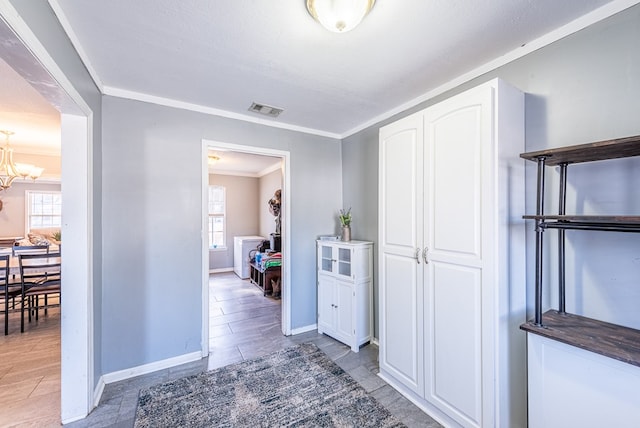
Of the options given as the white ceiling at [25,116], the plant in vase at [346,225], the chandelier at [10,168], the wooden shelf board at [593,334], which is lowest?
the wooden shelf board at [593,334]

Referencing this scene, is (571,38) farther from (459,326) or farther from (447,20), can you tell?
(459,326)

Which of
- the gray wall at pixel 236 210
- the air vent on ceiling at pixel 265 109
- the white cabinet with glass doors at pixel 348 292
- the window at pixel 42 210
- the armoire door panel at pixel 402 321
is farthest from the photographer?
the gray wall at pixel 236 210

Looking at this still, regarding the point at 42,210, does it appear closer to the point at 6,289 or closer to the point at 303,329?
the point at 6,289

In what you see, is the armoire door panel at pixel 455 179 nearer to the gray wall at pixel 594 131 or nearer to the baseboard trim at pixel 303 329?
the gray wall at pixel 594 131

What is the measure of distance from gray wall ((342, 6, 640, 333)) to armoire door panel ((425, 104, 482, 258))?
381mm

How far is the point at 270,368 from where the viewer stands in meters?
2.44

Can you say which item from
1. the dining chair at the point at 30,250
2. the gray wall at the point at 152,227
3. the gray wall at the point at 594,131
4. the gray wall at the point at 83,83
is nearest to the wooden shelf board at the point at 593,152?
the gray wall at the point at 594,131

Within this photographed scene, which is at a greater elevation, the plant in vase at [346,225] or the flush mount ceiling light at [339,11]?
the flush mount ceiling light at [339,11]

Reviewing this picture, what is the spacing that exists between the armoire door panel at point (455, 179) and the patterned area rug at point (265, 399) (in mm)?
1283

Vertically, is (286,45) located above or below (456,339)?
above

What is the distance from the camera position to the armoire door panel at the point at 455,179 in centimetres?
159

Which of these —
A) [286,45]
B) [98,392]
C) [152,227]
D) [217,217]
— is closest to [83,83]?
[152,227]

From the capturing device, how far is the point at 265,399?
2027 millimetres

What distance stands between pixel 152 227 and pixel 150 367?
4.16ft
